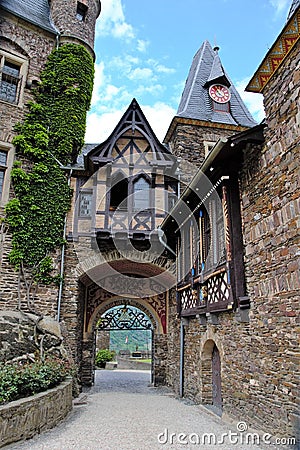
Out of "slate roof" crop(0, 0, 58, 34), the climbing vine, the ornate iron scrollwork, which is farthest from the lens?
the ornate iron scrollwork

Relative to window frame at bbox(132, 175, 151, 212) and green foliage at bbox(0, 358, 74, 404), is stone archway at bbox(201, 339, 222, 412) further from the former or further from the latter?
window frame at bbox(132, 175, 151, 212)

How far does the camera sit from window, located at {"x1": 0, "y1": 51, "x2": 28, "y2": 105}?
981 cm

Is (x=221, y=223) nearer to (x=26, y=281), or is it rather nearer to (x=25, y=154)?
(x=26, y=281)

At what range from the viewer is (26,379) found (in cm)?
494

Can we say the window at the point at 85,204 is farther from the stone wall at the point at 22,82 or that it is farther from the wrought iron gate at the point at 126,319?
the wrought iron gate at the point at 126,319

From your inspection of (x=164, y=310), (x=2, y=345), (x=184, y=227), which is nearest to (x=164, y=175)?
(x=184, y=227)

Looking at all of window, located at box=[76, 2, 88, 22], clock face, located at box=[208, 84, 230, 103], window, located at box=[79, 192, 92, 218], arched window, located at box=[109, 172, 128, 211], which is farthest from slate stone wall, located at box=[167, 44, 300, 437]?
window, located at box=[76, 2, 88, 22]

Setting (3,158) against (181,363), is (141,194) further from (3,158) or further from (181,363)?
(181,363)

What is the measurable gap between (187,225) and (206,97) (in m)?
6.76

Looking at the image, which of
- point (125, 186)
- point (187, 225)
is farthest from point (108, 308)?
point (187, 225)

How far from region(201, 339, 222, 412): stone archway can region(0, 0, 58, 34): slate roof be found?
10.1 metres

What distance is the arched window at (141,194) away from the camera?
964 centimetres

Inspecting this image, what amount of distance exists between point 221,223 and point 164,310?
600 centimetres

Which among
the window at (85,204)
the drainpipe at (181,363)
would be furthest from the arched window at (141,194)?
the drainpipe at (181,363)
